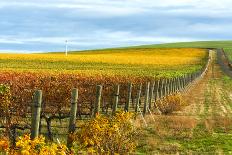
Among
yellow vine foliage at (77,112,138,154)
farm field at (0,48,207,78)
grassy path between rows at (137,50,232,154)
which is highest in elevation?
yellow vine foliage at (77,112,138,154)

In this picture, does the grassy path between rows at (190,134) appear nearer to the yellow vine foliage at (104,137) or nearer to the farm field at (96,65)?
the yellow vine foliage at (104,137)

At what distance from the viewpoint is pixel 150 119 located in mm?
26469

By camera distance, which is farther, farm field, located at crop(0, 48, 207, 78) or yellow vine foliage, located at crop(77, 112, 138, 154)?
farm field, located at crop(0, 48, 207, 78)

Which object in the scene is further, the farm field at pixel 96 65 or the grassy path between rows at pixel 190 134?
the farm field at pixel 96 65

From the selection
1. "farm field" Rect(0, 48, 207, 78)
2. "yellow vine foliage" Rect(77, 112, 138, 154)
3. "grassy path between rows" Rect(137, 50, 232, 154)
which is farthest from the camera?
"farm field" Rect(0, 48, 207, 78)

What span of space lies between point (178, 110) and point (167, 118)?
16.3ft

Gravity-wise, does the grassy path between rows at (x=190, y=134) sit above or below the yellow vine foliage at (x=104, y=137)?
below

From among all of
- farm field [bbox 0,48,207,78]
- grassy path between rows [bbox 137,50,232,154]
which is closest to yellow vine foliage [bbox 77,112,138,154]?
grassy path between rows [bbox 137,50,232,154]

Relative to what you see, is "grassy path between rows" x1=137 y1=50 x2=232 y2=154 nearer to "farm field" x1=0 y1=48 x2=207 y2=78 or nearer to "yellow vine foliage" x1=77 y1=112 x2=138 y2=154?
"yellow vine foliage" x1=77 y1=112 x2=138 y2=154

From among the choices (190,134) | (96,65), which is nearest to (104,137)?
(190,134)

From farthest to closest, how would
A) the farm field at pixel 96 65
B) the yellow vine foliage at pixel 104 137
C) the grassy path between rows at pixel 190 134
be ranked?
the farm field at pixel 96 65
the grassy path between rows at pixel 190 134
the yellow vine foliage at pixel 104 137

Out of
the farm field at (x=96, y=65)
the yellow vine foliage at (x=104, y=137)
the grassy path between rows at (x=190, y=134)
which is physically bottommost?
the farm field at (x=96, y=65)

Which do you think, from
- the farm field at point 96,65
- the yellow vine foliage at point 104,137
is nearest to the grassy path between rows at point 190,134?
the yellow vine foliage at point 104,137

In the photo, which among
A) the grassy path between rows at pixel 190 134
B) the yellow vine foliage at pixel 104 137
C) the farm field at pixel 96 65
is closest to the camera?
the yellow vine foliage at pixel 104 137
